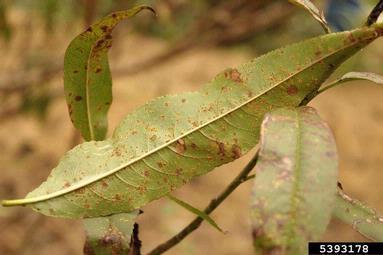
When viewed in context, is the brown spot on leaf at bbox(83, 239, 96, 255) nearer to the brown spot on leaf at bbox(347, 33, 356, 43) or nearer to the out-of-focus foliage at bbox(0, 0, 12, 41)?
the brown spot on leaf at bbox(347, 33, 356, 43)

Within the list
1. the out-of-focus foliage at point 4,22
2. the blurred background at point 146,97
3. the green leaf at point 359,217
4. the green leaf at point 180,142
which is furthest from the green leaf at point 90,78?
the out-of-focus foliage at point 4,22

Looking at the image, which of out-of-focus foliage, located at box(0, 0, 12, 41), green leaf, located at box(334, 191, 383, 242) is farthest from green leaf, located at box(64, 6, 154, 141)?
out-of-focus foliage, located at box(0, 0, 12, 41)

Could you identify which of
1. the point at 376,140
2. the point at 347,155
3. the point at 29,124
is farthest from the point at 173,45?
the point at 376,140

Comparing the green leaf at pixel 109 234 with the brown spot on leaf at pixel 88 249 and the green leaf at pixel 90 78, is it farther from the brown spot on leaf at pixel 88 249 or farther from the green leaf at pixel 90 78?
the green leaf at pixel 90 78

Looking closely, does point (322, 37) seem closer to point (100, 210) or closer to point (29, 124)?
point (100, 210)

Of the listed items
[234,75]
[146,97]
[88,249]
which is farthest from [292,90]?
[146,97]

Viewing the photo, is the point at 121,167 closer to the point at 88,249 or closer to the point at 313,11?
the point at 88,249
